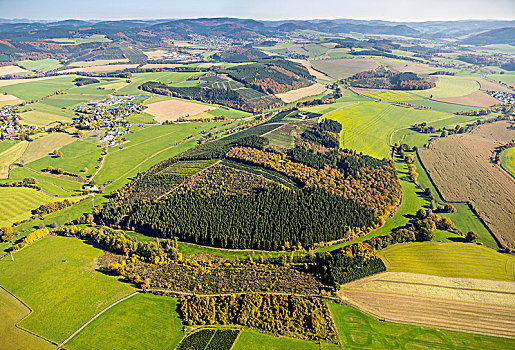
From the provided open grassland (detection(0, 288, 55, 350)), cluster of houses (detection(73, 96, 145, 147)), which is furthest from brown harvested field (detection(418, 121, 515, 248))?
cluster of houses (detection(73, 96, 145, 147))

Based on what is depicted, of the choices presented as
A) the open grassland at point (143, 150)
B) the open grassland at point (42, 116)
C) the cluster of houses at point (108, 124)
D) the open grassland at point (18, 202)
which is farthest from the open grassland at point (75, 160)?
the open grassland at point (42, 116)

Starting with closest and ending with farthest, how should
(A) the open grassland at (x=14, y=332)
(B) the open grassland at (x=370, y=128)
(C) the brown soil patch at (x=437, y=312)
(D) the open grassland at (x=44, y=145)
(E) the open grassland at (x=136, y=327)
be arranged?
(A) the open grassland at (x=14, y=332) → (E) the open grassland at (x=136, y=327) → (C) the brown soil patch at (x=437, y=312) → (D) the open grassland at (x=44, y=145) → (B) the open grassland at (x=370, y=128)

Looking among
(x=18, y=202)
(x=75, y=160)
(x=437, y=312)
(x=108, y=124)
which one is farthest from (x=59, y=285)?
(x=108, y=124)

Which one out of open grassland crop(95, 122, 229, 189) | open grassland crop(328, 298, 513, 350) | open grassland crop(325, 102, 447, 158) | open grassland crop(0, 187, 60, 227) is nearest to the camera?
open grassland crop(328, 298, 513, 350)

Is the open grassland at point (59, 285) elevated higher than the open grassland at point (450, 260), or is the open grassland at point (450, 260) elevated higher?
the open grassland at point (450, 260)

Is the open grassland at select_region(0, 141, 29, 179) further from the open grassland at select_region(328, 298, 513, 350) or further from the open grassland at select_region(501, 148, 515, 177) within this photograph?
the open grassland at select_region(501, 148, 515, 177)

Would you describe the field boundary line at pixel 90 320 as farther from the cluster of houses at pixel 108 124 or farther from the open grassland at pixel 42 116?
the open grassland at pixel 42 116

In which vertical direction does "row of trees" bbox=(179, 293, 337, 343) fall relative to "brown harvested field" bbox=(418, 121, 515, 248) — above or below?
below
